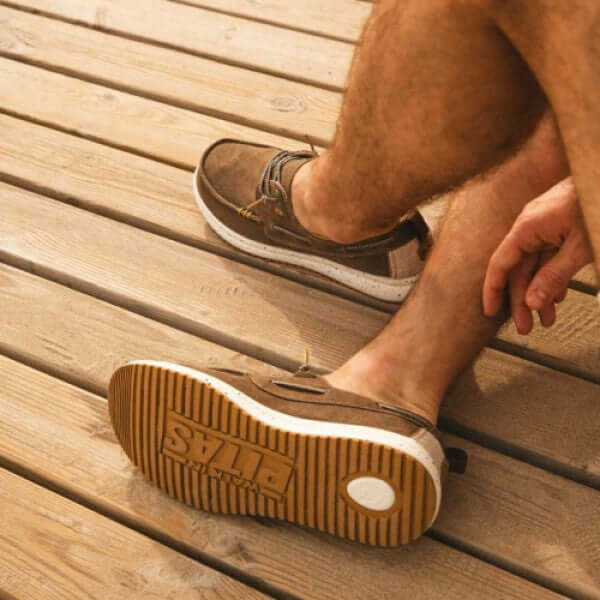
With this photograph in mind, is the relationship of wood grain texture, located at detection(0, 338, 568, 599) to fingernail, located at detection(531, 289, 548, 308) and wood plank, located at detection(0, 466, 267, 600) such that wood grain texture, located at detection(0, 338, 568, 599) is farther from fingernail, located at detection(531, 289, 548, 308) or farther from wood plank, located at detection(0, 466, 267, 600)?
fingernail, located at detection(531, 289, 548, 308)

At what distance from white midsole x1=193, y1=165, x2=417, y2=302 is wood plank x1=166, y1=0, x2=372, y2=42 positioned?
Result: 0.66m

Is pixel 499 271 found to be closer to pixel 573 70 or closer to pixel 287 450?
pixel 287 450

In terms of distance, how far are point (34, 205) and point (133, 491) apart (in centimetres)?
57

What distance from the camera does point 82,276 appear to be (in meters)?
1.24

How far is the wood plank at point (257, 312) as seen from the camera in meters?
1.05

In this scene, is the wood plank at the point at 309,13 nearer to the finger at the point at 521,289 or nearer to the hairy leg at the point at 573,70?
the finger at the point at 521,289

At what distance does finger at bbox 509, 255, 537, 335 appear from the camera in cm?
97

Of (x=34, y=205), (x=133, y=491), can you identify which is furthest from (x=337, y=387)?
(x=34, y=205)

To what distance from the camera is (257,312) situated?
1.19 m

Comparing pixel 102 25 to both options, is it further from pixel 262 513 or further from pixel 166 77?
pixel 262 513

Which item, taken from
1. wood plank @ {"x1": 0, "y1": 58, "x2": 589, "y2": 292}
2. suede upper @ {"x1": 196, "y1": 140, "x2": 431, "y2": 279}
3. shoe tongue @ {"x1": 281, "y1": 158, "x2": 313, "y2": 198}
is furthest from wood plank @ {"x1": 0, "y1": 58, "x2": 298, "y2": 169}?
shoe tongue @ {"x1": 281, "y1": 158, "x2": 313, "y2": 198}

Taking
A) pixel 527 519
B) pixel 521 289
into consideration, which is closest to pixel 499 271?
pixel 521 289

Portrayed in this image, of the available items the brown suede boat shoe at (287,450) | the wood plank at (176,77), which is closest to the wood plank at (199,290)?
the brown suede boat shoe at (287,450)

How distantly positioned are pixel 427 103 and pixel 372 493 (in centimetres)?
38
